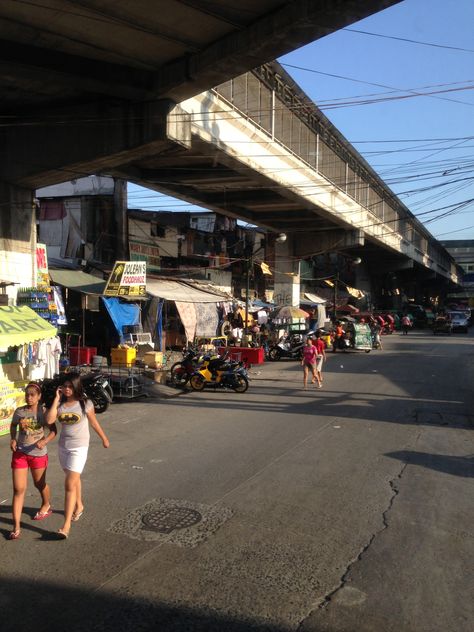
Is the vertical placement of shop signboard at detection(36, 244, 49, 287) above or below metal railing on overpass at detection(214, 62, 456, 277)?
below

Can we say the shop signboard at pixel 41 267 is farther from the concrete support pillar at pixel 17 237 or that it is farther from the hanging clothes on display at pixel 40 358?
the hanging clothes on display at pixel 40 358

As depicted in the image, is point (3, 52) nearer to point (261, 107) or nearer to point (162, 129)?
point (162, 129)

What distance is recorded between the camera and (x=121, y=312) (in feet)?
65.4

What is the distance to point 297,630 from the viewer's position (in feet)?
11.3

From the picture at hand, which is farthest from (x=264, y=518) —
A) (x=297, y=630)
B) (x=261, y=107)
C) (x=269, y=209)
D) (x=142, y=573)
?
(x=269, y=209)

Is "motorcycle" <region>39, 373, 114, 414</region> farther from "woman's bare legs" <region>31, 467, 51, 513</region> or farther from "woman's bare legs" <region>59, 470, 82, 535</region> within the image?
"woman's bare legs" <region>59, 470, 82, 535</region>

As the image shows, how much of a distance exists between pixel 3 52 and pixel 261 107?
33.7 feet

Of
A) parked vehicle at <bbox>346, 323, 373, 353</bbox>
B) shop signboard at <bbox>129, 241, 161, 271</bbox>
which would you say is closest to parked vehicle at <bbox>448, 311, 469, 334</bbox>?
parked vehicle at <bbox>346, 323, 373, 353</bbox>

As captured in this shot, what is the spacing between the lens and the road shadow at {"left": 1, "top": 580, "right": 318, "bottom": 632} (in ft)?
11.4

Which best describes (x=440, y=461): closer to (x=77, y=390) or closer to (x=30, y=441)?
(x=77, y=390)

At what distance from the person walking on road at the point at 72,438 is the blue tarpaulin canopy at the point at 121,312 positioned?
14176 mm

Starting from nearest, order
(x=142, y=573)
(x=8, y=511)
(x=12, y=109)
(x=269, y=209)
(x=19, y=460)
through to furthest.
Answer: (x=142, y=573) → (x=19, y=460) → (x=8, y=511) → (x=12, y=109) → (x=269, y=209)

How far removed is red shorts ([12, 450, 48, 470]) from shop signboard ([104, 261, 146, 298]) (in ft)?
44.2

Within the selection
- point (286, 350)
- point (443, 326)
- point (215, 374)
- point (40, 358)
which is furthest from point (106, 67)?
point (443, 326)
